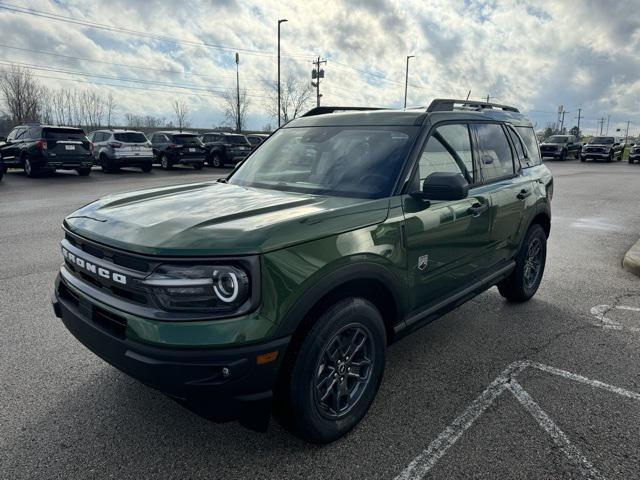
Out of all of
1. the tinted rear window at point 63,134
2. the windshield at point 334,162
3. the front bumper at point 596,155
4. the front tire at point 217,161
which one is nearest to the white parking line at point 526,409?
the windshield at point 334,162

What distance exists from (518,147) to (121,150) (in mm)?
17934

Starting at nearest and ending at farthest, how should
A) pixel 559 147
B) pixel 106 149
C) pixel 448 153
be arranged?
pixel 448 153 < pixel 106 149 < pixel 559 147

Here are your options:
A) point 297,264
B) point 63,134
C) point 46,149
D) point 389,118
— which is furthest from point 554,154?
point 297,264

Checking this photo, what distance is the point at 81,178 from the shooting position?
17328 millimetres

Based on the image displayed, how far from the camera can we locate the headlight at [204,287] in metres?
2.09

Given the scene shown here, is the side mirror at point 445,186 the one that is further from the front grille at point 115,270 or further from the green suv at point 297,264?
the front grille at point 115,270

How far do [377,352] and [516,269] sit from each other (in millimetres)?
2345

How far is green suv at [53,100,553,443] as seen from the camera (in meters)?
2.10

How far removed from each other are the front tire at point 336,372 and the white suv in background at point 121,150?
1883cm

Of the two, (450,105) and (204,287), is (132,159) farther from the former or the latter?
(204,287)

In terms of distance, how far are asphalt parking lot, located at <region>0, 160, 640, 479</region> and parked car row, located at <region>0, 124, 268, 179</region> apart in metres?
12.9

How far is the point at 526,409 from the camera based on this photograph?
294 centimetres

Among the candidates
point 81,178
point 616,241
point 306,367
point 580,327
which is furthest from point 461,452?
point 81,178

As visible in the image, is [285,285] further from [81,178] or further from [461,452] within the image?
[81,178]
